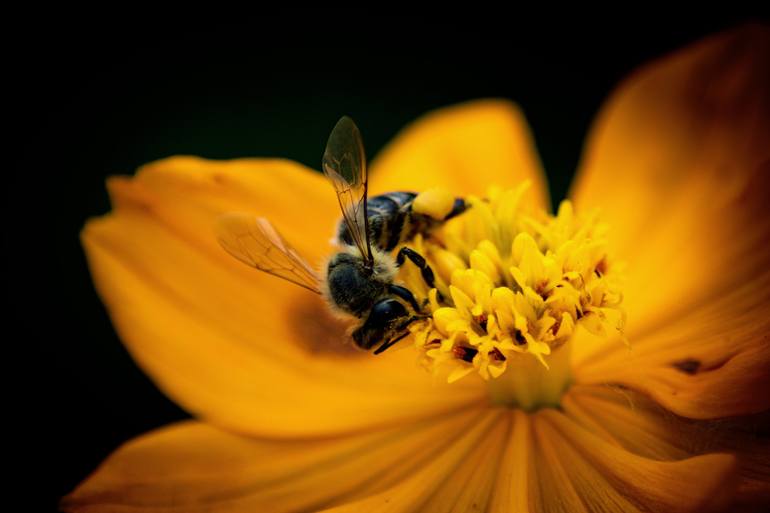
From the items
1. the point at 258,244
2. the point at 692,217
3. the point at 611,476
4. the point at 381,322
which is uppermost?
the point at 258,244

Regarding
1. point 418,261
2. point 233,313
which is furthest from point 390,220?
point 233,313

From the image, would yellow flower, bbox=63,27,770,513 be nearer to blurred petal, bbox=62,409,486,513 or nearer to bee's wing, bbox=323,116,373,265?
blurred petal, bbox=62,409,486,513

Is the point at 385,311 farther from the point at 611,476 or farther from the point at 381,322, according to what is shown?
the point at 611,476

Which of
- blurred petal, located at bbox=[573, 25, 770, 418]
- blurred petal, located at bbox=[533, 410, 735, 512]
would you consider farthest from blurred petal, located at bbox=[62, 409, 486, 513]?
blurred petal, located at bbox=[573, 25, 770, 418]

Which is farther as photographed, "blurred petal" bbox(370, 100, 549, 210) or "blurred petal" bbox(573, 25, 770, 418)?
"blurred petal" bbox(370, 100, 549, 210)

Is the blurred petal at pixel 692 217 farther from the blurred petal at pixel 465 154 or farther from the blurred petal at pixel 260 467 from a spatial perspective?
the blurred petal at pixel 260 467

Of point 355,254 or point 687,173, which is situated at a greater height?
point 355,254

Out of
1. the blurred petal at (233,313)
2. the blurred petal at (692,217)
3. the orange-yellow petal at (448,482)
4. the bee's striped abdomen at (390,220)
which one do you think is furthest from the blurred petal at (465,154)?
the orange-yellow petal at (448,482)

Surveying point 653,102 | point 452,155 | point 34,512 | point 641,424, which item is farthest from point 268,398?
point 653,102
